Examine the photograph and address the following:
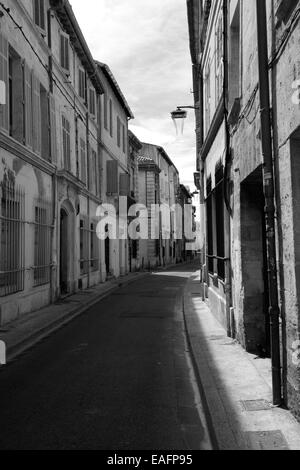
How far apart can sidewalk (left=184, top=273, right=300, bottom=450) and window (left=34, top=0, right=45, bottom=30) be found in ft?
29.4

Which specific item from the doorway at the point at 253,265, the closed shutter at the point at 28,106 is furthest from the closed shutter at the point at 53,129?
the doorway at the point at 253,265

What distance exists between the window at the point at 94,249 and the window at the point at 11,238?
8.74 meters

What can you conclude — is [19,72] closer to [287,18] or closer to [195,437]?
[287,18]

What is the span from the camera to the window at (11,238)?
384 inches

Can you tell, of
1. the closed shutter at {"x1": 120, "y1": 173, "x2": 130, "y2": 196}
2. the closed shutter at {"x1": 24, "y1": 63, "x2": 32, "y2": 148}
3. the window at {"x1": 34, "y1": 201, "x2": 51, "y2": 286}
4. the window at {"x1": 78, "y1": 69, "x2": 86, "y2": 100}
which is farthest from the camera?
the closed shutter at {"x1": 120, "y1": 173, "x2": 130, "y2": 196}

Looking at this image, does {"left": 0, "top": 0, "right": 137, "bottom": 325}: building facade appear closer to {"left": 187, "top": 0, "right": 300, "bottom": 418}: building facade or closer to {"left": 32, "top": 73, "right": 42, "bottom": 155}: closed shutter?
{"left": 32, "top": 73, "right": 42, "bottom": 155}: closed shutter

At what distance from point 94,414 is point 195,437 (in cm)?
104

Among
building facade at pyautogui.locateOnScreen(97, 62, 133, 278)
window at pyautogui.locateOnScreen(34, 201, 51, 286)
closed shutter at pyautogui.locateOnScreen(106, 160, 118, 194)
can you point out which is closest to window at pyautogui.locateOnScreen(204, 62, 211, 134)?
window at pyautogui.locateOnScreen(34, 201, 51, 286)

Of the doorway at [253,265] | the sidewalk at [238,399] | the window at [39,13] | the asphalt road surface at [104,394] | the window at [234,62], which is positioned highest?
the window at [39,13]

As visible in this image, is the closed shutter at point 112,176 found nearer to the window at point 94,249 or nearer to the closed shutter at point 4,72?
the window at point 94,249

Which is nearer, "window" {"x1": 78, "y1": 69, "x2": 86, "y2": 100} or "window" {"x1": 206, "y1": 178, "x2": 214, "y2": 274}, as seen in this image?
"window" {"x1": 206, "y1": 178, "x2": 214, "y2": 274}

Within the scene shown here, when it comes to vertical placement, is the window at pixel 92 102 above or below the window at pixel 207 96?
above

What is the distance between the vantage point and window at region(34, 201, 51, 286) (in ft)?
40.1

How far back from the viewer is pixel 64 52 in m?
15.4
